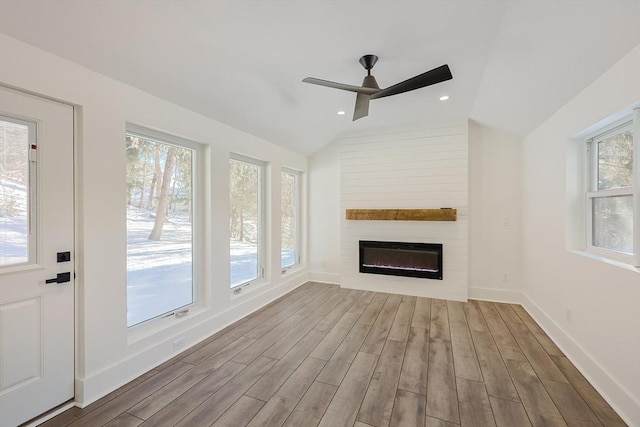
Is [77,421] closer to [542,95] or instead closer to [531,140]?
[542,95]

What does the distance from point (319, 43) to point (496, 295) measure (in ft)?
14.2

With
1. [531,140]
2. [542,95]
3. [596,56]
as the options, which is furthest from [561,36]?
[531,140]

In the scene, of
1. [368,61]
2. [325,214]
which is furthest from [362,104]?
[325,214]

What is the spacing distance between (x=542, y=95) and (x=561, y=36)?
982 mm

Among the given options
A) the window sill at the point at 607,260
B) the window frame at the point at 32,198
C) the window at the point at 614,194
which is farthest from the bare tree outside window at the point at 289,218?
the window at the point at 614,194

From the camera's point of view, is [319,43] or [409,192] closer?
[319,43]

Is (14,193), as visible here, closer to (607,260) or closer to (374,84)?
(374,84)

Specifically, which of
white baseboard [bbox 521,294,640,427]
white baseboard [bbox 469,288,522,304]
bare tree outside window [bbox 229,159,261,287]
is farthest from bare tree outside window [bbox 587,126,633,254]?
bare tree outside window [bbox 229,159,261,287]

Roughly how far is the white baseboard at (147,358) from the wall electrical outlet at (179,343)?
0.13ft

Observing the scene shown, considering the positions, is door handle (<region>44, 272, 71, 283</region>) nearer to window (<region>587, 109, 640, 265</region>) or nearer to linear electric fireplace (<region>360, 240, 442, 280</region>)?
linear electric fireplace (<region>360, 240, 442, 280</region>)

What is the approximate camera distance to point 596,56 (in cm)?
195

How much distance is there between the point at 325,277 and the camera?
530 cm

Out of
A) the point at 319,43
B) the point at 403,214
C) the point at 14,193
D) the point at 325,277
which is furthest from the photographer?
the point at 325,277

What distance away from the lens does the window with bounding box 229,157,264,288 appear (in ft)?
12.0
